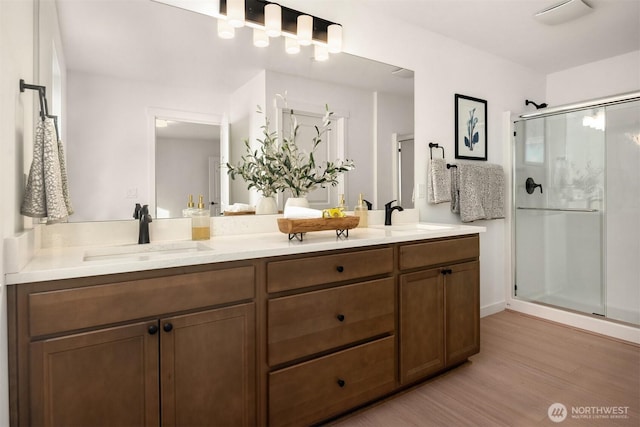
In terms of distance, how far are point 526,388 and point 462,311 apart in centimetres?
52

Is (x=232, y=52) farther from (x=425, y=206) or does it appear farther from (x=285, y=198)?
(x=425, y=206)

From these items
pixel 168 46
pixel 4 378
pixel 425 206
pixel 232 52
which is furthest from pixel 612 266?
pixel 4 378

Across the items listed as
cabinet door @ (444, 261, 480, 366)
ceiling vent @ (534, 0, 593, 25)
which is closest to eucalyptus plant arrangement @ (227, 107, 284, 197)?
cabinet door @ (444, 261, 480, 366)

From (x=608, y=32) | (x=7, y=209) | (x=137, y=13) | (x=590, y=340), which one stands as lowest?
(x=590, y=340)

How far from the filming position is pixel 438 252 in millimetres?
2002

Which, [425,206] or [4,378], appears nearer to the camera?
[4,378]

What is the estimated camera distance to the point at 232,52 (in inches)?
76.4

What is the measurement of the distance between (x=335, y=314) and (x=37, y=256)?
1193 millimetres

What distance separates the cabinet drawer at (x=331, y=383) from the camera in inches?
57.7

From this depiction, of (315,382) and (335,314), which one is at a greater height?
(335,314)

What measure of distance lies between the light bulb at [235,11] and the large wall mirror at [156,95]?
75mm

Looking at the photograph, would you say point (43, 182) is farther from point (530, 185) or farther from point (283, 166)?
point (530, 185)

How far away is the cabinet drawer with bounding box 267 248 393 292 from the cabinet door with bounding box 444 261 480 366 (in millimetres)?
553

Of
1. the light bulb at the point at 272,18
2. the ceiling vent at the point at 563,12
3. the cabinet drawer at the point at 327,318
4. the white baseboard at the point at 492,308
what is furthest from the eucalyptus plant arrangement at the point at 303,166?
the white baseboard at the point at 492,308
